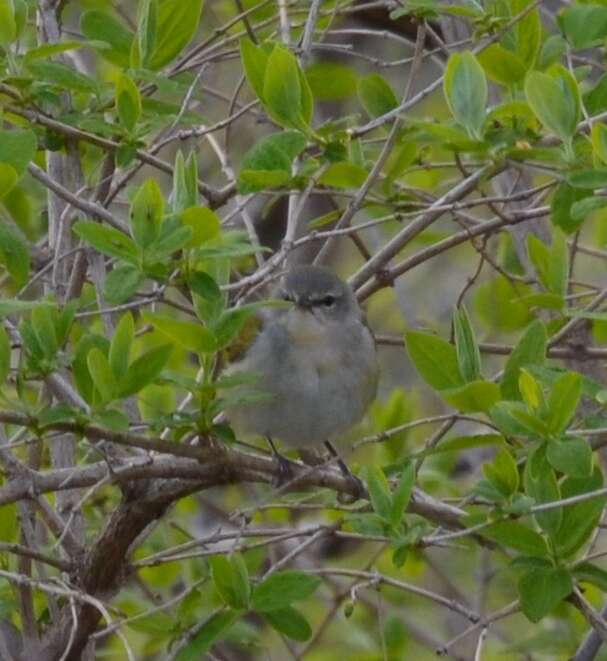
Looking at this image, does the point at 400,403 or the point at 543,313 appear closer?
the point at 543,313

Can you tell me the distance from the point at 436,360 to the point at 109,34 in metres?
1.25

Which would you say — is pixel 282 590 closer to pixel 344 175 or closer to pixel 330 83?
pixel 344 175

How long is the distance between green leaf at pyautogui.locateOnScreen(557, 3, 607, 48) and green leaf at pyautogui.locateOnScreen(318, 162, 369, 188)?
0.57 m

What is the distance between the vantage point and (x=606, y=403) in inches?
109

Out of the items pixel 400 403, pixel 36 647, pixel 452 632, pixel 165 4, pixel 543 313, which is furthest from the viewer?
pixel 452 632

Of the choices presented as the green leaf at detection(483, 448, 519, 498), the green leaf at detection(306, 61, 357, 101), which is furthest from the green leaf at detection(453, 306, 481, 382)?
the green leaf at detection(306, 61, 357, 101)

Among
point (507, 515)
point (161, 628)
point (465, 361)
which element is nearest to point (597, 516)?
point (507, 515)

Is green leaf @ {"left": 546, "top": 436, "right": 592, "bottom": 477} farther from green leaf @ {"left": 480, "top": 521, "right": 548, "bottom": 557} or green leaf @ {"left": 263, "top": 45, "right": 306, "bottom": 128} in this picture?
green leaf @ {"left": 263, "top": 45, "right": 306, "bottom": 128}

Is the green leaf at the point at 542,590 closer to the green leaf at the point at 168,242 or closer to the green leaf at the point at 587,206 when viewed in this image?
the green leaf at the point at 587,206

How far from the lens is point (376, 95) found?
376 centimetres

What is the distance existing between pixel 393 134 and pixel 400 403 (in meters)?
1.43

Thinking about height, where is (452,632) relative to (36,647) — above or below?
below

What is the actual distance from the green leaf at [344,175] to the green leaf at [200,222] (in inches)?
A: 29.1

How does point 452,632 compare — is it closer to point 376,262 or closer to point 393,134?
point 376,262
